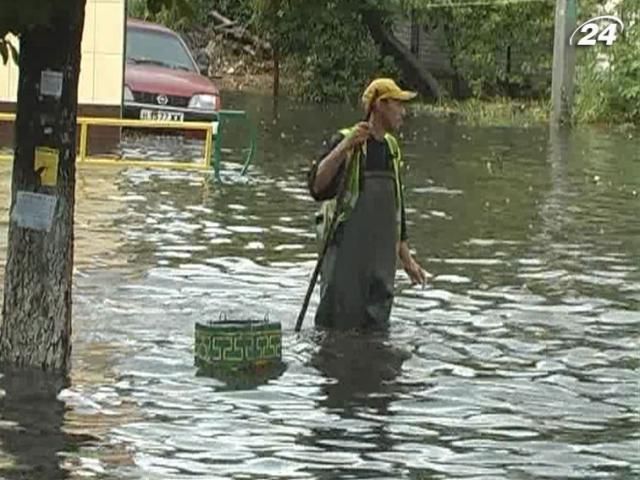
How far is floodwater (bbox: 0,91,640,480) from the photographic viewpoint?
817 cm

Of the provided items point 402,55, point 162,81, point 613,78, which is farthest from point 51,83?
point 402,55

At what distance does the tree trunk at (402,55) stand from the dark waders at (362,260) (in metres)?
28.7

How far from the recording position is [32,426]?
8.51m

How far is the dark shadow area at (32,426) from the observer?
7.70 m

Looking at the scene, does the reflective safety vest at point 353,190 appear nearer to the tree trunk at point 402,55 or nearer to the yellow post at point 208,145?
the yellow post at point 208,145

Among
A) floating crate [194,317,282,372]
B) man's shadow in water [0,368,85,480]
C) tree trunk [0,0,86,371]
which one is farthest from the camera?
floating crate [194,317,282,372]

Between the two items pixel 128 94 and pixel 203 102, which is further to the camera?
pixel 203 102

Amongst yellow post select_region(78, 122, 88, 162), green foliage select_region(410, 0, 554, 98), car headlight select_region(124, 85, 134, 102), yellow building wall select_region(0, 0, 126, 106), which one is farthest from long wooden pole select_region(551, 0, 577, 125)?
yellow post select_region(78, 122, 88, 162)

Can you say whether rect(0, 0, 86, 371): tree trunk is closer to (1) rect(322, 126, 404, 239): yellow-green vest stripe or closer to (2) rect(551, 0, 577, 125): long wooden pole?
(1) rect(322, 126, 404, 239): yellow-green vest stripe

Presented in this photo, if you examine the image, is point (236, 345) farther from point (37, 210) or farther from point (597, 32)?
point (597, 32)

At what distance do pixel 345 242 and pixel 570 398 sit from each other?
78.8 inches

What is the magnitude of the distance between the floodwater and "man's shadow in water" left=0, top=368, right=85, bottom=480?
0.02 metres

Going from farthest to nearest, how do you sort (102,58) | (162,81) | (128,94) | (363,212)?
1. (162,81)
2. (128,94)
3. (102,58)
4. (363,212)

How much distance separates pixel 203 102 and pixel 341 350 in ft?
46.1
